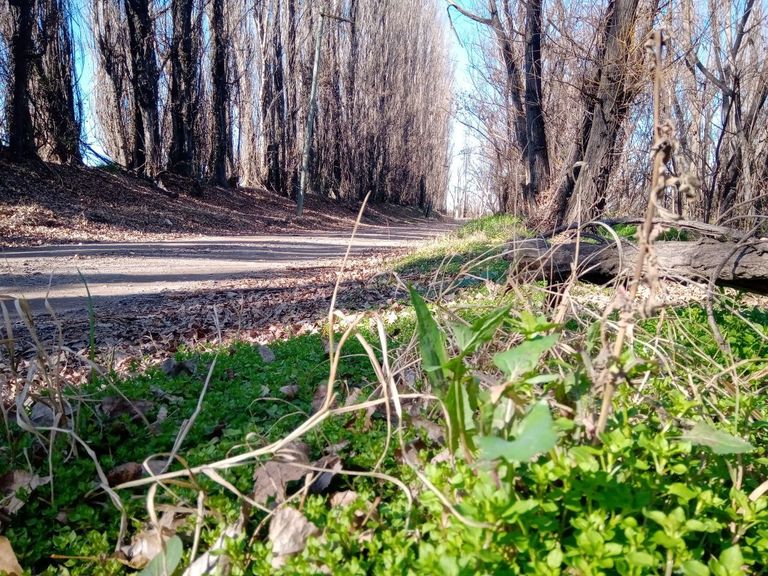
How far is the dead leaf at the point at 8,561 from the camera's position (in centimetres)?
115

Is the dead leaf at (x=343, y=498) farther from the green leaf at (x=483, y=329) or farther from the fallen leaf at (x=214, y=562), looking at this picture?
the green leaf at (x=483, y=329)

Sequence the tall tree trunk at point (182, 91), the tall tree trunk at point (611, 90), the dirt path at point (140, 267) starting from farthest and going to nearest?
the tall tree trunk at point (182, 91) < the tall tree trunk at point (611, 90) < the dirt path at point (140, 267)

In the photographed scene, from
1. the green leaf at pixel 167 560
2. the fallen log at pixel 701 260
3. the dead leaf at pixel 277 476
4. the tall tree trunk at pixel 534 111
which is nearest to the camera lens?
the green leaf at pixel 167 560

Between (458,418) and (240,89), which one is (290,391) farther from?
(240,89)

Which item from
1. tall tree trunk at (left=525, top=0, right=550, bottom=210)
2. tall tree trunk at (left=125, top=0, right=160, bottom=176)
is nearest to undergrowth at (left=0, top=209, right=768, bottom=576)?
tall tree trunk at (left=525, top=0, right=550, bottom=210)

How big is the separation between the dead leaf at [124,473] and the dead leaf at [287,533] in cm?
53

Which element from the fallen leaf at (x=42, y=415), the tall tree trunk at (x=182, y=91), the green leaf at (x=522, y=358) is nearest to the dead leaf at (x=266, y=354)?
the fallen leaf at (x=42, y=415)

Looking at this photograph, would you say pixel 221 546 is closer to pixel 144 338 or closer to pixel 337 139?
pixel 144 338

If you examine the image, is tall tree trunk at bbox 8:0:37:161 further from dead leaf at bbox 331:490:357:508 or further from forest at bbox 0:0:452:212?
dead leaf at bbox 331:490:357:508

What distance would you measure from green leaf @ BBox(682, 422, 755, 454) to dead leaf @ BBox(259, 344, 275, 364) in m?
1.91

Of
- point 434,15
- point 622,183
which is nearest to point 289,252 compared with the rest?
point 622,183

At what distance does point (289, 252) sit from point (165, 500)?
30.3ft

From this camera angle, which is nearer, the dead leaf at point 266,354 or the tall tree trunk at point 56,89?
the dead leaf at point 266,354

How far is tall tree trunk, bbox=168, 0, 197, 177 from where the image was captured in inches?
630
